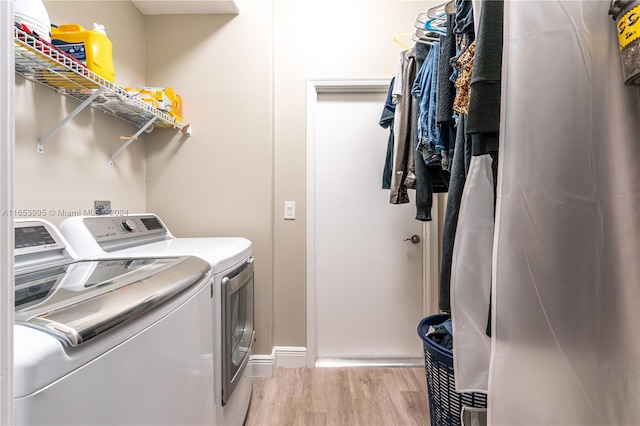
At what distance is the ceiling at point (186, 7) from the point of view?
6.17 ft

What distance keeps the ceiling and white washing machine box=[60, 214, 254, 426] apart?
1.40 m

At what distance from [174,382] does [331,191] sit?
63.0 inches

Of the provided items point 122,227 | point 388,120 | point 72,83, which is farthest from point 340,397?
point 72,83

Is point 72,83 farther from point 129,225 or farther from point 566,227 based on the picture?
point 566,227

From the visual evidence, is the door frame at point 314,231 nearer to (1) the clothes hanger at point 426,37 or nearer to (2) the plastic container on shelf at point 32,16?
(1) the clothes hanger at point 426,37

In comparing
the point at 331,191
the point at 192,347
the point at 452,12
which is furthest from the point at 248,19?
the point at 192,347

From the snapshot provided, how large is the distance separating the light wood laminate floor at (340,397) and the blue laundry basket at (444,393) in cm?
46

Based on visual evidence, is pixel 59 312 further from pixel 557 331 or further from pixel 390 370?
pixel 390 370

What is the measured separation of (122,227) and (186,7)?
4.81 ft

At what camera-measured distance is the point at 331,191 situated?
220cm

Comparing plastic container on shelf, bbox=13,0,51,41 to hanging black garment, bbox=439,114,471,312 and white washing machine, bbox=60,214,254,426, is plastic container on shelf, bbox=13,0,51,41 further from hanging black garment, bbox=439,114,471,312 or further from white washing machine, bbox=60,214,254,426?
hanging black garment, bbox=439,114,471,312

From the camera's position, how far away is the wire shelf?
3.26ft

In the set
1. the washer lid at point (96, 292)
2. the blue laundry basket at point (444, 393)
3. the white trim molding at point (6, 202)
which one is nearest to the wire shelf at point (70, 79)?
the washer lid at point (96, 292)

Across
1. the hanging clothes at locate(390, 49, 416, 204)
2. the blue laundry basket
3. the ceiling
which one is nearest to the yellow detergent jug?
the ceiling
